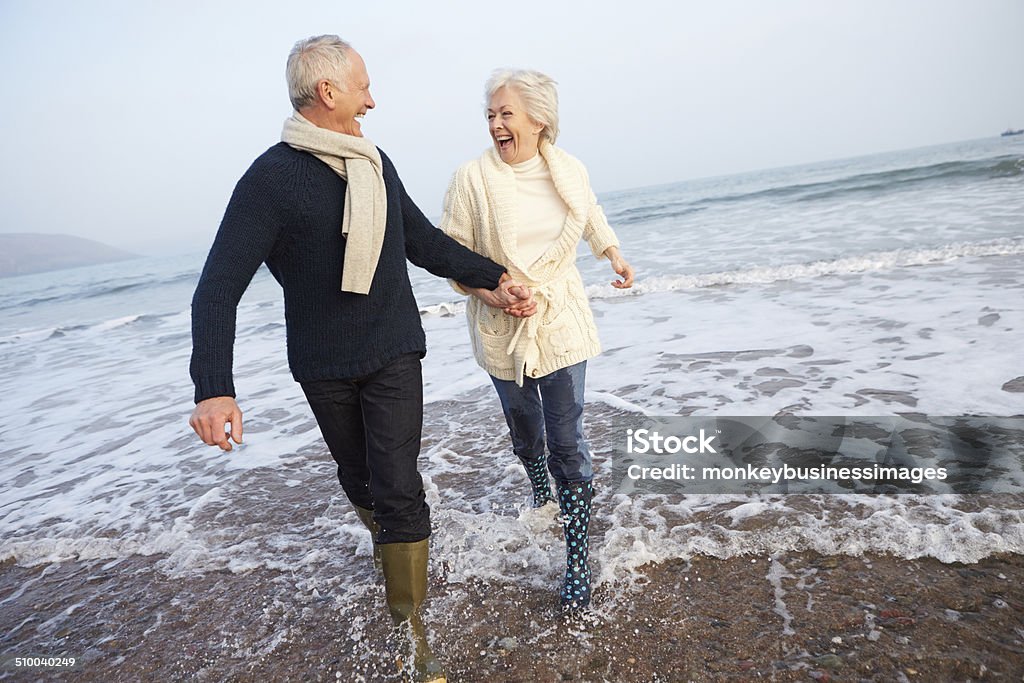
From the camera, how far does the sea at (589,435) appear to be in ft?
9.82

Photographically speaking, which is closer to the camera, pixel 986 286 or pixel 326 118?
pixel 326 118

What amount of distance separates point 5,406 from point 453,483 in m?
6.62

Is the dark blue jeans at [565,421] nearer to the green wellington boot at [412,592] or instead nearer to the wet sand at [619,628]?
the wet sand at [619,628]

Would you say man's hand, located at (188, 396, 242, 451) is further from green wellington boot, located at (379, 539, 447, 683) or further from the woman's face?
the woman's face

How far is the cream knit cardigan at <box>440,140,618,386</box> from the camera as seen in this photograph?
8.72 ft

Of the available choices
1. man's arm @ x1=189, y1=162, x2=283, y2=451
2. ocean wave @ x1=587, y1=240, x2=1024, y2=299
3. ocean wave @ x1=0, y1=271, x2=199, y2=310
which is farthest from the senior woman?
ocean wave @ x1=0, y1=271, x2=199, y2=310

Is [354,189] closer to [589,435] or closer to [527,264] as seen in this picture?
[527,264]

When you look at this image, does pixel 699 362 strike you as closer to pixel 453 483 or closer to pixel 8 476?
pixel 453 483

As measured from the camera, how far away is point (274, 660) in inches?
102

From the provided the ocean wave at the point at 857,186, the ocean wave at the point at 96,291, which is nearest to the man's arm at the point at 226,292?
the ocean wave at the point at 857,186

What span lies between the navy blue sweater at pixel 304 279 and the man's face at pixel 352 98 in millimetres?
149

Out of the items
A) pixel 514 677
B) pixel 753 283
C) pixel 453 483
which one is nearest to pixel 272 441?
pixel 453 483

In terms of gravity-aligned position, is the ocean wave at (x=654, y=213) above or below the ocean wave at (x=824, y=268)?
below

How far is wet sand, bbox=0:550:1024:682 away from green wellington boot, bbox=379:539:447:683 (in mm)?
149
